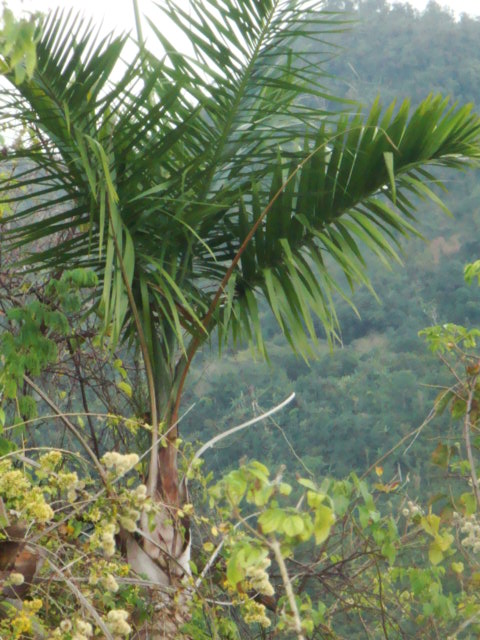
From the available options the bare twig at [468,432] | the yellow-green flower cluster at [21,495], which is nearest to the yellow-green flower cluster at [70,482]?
the yellow-green flower cluster at [21,495]

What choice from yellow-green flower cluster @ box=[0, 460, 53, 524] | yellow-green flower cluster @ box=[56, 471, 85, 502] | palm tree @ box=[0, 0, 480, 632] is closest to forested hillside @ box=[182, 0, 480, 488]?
palm tree @ box=[0, 0, 480, 632]

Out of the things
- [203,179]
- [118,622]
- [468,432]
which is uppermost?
[203,179]

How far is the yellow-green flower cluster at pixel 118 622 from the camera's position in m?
1.57

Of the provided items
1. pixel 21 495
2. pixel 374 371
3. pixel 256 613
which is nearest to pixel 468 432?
pixel 256 613

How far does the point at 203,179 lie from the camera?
2.52 meters

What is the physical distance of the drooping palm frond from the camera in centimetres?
227

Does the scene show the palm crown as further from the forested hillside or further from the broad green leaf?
the forested hillside

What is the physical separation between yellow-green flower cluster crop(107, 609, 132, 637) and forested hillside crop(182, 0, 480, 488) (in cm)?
1090

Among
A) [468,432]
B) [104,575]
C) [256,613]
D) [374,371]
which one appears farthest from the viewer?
[374,371]

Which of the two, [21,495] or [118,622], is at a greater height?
[21,495]

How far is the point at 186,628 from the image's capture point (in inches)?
82.3

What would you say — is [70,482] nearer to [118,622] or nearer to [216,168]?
[118,622]

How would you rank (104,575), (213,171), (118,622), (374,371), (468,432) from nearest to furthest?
1. (118,622)
2. (104,575)
3. (468,432)
4. (213,171)
5. (374,371)

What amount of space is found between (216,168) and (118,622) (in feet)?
4.66
